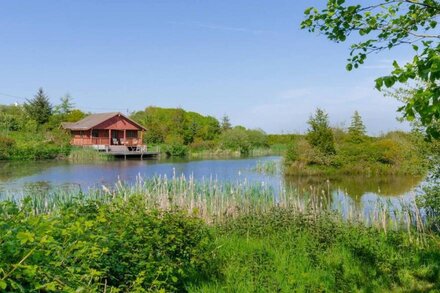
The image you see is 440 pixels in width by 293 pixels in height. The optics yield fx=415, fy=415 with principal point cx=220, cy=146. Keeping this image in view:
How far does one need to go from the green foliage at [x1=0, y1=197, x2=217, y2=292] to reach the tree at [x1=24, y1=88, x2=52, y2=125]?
52.9m

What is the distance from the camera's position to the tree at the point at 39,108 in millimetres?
53062

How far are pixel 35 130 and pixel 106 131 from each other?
24.9 ft

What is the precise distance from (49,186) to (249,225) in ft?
46.8

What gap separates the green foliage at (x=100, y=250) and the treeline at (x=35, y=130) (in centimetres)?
3366

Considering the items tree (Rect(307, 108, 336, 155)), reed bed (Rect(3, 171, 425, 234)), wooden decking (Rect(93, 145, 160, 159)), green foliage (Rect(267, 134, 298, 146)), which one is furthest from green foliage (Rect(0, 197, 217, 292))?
green foliage (Rect(267, 134, 298, 146))

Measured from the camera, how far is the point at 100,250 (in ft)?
10.5

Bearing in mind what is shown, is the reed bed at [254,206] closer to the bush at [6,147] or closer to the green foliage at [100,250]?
the green foliage at [100,250]

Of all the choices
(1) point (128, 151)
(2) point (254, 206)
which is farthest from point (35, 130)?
(2) point (254, 206)

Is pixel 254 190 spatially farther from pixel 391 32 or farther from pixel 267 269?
pixel 391 32

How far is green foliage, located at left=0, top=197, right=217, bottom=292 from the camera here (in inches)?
87.1

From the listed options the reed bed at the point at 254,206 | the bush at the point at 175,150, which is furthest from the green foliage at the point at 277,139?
the reed bed at the point at 254,206

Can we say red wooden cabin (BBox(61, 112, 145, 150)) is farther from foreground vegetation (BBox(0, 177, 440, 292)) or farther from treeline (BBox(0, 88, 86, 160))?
foreground vegetation (BBox(0, 177, 440, 292))

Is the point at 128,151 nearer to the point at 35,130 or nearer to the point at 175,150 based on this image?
the point at 175,150

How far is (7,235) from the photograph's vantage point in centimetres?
219
